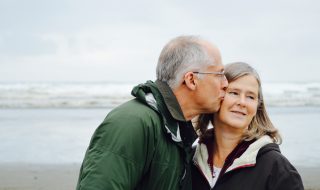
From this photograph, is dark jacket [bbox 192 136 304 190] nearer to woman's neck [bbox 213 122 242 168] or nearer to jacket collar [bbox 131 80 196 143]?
woman's neck [bbox 213 122 242 168]

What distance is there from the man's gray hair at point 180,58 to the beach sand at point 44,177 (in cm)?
613

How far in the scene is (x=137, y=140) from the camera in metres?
2.81

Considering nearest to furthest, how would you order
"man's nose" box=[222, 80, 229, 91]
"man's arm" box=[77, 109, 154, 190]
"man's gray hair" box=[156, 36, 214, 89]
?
"man's arm" box=[77, 109, 154, 190], "man's gray hair" box=[156, 36, 214, 89], "man's nose" box=[222, 80, 229, 91]

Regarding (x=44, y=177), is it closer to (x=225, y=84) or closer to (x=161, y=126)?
(x=225, y=84)

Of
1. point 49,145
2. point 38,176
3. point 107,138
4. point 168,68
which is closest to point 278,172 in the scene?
point 168,68

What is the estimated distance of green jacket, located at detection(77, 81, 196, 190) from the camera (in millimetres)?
2734

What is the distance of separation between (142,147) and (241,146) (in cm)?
104

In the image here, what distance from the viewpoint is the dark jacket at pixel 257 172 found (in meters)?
3.19

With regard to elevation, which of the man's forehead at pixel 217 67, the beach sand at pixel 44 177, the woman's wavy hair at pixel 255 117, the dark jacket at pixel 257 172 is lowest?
the beach sand at pixel 44 177

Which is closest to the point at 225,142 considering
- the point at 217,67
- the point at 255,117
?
the point at 255,117

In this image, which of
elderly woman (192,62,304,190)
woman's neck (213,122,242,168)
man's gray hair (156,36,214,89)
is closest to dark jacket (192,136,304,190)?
elderly woman (192,62,304,190)

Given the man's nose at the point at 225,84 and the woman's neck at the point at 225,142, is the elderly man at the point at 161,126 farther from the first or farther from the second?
the woman's neck at the point at 225,142

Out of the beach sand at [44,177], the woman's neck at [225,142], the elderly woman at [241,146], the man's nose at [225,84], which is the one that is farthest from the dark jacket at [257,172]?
the beach sand at [44,177]

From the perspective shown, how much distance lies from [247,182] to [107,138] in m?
1.10
